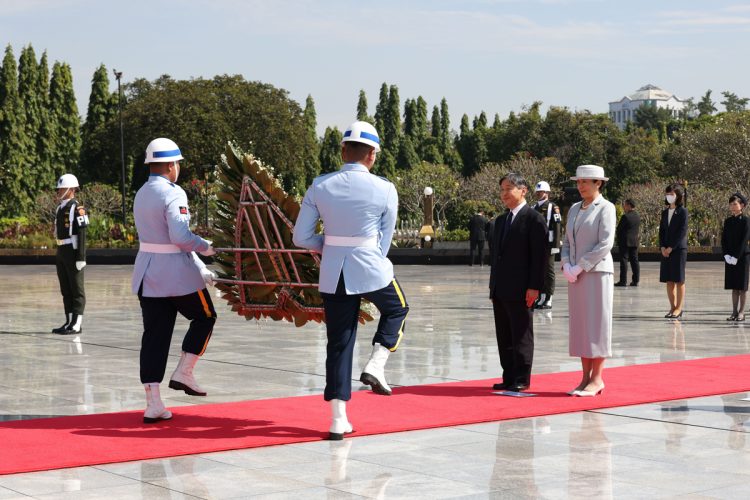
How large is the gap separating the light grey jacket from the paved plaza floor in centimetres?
118

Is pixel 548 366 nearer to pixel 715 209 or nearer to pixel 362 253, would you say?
pixel 362 253

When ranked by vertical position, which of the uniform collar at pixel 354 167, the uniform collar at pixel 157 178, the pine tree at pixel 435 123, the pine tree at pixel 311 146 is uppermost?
the pine tree at pixel 435 123

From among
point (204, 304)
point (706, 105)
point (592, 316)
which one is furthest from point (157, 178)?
point (706, 105)

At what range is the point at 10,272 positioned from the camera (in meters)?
32.7

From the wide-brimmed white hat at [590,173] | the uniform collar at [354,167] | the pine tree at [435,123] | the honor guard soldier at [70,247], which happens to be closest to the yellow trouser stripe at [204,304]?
the uniform collar at [354,167]

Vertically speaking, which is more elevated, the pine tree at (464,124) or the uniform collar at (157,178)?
the pine tree at (464,124)

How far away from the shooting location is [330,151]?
277 feet

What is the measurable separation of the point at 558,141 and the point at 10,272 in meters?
39.3

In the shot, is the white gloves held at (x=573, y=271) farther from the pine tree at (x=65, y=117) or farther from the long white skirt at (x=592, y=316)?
the pine tree at (x=65, y=117)

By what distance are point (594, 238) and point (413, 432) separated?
2.45m

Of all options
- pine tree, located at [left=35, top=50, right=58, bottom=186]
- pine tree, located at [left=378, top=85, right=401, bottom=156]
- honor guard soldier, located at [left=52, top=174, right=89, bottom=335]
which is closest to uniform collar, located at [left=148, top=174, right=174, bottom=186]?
honor guard soldier, located at [left=52, top=174, right=89, bottom=335]

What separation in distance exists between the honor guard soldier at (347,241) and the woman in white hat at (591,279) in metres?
2.19

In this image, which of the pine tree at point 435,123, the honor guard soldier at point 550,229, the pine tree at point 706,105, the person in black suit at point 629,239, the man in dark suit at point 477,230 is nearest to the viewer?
the honor guard soldier at point 550,229

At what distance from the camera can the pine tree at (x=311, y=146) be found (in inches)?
2724
